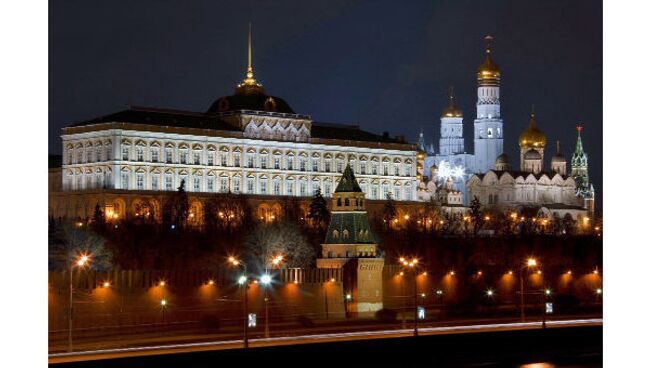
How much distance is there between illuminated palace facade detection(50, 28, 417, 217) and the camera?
4028 inches

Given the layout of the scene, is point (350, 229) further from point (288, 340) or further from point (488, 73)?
point (488, 73)

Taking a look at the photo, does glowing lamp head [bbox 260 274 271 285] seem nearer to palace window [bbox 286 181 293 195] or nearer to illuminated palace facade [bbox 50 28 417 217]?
illuminated palace facade [bbox 50 28 417 217]

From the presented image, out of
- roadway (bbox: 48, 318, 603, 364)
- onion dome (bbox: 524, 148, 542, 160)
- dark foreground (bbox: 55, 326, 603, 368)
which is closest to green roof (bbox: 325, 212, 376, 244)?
roadway (bbox: 48, 318, 603, 364)

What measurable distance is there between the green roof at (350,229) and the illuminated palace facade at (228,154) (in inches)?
1358

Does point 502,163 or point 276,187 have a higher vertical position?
point 502,163

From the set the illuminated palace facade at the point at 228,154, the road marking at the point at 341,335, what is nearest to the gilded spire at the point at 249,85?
the illuminated palace facade at the point at 228,154

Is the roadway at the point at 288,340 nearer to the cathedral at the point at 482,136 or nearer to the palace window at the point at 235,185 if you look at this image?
the palace window at the point at 235,185

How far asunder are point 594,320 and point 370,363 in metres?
17.1

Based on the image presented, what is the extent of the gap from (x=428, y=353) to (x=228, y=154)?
74037 mm

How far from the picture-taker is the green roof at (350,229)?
63438 mm

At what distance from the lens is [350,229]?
6378 centimetres

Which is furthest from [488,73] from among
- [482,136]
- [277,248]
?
[277,248]

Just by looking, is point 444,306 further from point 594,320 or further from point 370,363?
point 370,363
